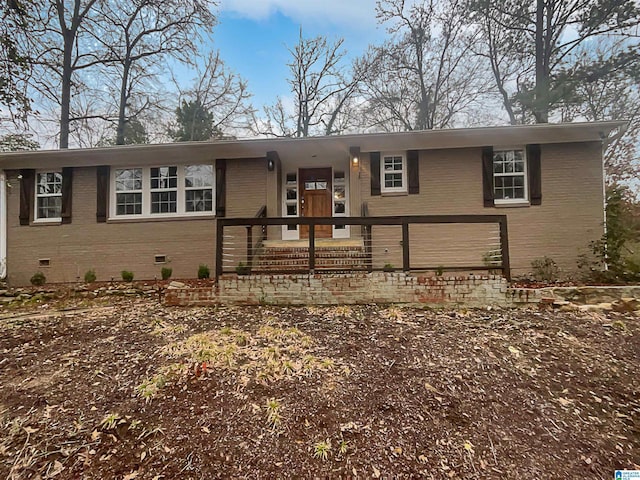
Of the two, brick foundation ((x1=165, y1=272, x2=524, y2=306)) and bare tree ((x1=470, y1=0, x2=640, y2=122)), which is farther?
bare tree ((x1=470, y1=0, x2=640, y2=122))

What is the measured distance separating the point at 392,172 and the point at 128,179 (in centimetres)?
661

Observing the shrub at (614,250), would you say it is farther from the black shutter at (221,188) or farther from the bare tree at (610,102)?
the black shutter at (221,188)

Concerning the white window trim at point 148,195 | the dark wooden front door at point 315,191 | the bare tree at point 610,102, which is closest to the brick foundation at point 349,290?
the white window trim at point 148,195

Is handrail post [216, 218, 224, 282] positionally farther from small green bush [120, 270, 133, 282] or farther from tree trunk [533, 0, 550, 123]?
tree trunk [533, 0, 550, 123]

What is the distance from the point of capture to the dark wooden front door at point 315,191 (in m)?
8.78

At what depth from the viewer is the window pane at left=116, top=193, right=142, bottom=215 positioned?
8297 mm

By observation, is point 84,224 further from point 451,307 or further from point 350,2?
point 350,2

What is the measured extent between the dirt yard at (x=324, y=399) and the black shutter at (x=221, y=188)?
408 centimetres

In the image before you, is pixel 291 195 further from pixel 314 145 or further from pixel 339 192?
pixel 314 145

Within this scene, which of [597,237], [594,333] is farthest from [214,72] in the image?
[594,333]

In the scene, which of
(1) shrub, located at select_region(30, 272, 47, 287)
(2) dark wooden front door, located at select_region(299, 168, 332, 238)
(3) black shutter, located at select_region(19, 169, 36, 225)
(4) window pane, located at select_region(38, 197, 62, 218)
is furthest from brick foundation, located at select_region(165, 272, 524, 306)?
(3) black shutter, located at select_region(19, 169, 36, 225)

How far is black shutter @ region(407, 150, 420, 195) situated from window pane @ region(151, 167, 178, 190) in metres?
5.75

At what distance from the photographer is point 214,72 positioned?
706 inches

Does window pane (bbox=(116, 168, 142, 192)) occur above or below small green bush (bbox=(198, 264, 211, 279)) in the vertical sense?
above
